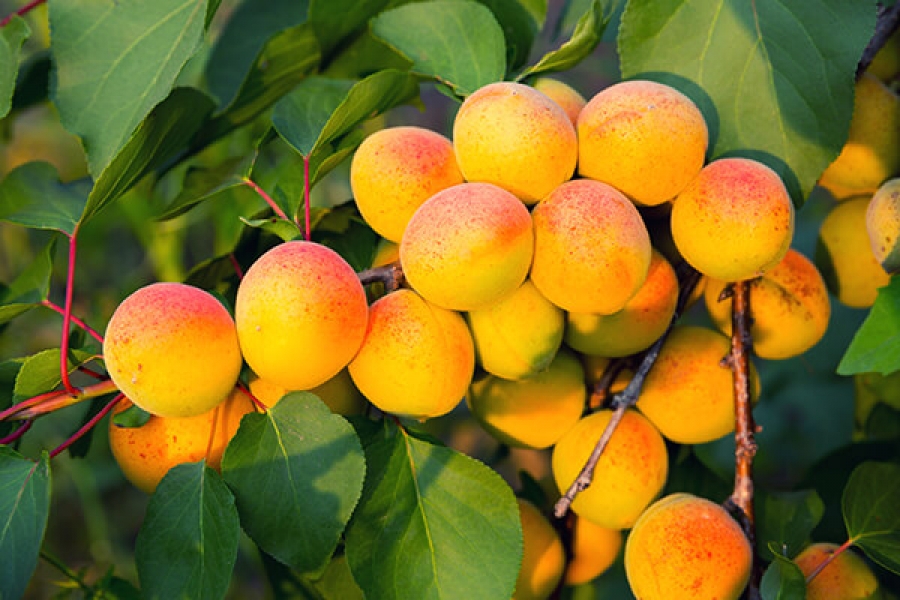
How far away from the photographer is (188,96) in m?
0.77

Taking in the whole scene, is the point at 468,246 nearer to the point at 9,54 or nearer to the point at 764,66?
the point at 764,66

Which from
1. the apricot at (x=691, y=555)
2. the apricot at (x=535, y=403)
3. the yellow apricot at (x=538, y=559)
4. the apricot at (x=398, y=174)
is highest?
the apricot at (x=398, y=174)

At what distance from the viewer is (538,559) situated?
0.75 m

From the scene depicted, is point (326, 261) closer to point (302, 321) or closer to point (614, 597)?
point (302, 321)

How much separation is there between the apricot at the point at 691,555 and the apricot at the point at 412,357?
0.64 feet

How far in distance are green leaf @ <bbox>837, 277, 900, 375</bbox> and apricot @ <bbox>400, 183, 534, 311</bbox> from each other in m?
0.24

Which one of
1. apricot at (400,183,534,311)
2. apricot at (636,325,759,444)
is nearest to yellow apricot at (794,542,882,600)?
apricot at (636,325,759,444)

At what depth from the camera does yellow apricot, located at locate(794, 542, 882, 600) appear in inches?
27.8

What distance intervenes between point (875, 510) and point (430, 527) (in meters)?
0.38

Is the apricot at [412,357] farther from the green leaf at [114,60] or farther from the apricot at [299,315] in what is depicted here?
the green leaf at [114,60]

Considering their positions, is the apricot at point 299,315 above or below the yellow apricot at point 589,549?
above

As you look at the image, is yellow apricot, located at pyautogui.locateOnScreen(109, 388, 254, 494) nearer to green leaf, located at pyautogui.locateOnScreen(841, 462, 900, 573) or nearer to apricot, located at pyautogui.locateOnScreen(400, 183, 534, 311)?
apricot, located at pyautogui.locateOnScreen(400, 183, 534, 311)

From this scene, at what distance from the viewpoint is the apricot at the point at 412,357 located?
61 cm

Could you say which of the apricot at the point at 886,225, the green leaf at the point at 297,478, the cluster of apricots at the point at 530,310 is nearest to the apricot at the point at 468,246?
the cluster of apricots at the point at 530,310
